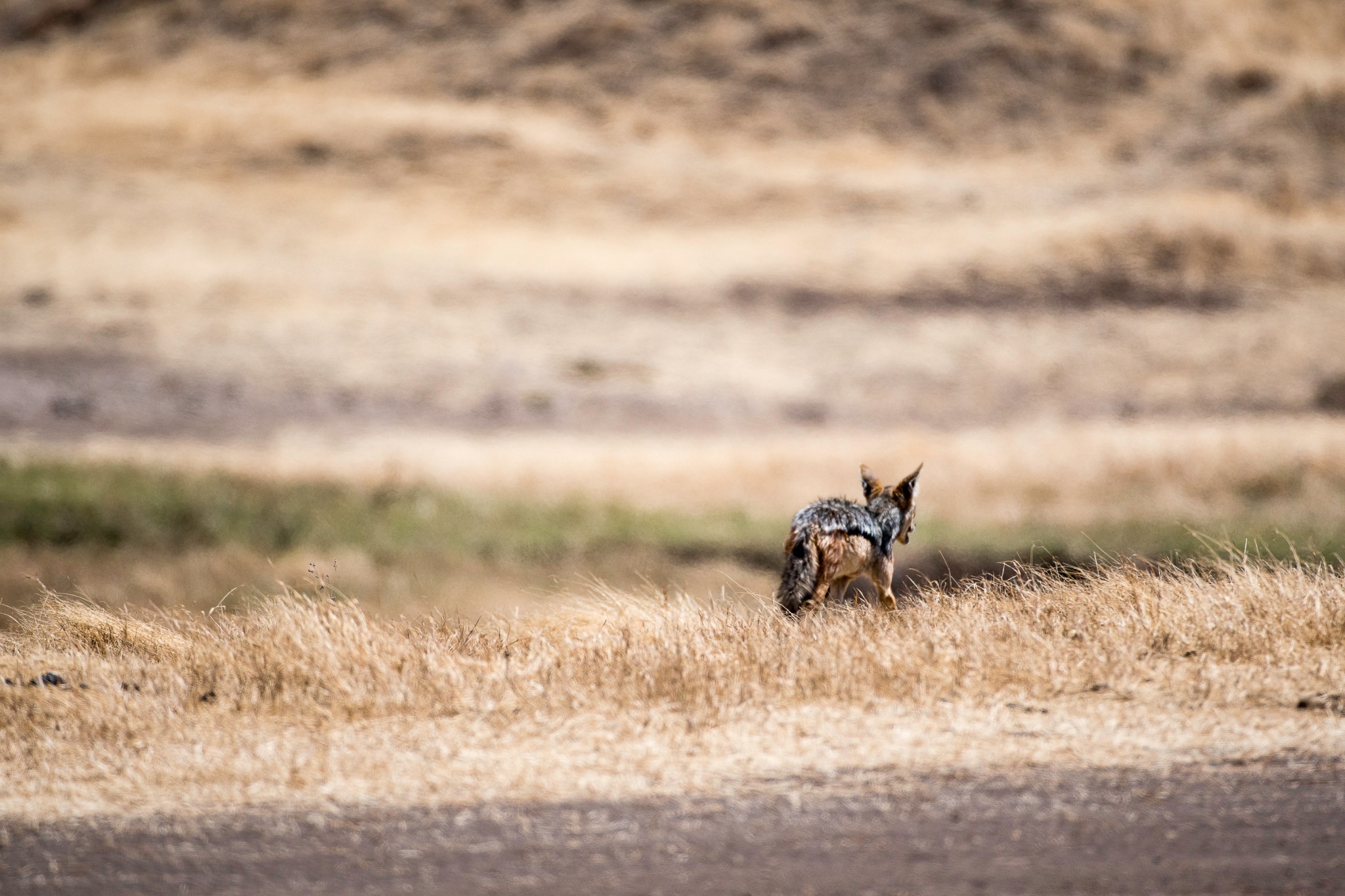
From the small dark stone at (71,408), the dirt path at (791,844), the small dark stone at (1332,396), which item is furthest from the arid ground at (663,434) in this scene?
the small dark stone at (1332,396)

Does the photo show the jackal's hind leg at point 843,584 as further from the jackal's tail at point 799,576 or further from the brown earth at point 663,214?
the brown earth at point 663,214

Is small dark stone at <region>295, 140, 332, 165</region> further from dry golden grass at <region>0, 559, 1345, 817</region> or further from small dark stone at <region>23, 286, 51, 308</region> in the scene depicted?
dry golden grass at <region>0, 559, 1345, 817</region>

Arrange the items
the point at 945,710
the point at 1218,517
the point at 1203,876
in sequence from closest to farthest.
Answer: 1. the point at 1203,876
2. the point at 945,710
3. the point at 1218,517

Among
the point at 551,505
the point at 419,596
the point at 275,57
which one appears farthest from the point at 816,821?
the point at 275,57

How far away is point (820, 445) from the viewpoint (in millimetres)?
31141

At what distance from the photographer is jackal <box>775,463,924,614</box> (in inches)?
303

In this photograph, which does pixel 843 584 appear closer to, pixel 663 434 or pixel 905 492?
pixel 905 492

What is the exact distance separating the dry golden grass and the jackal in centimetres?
23

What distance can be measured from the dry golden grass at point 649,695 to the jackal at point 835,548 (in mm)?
228

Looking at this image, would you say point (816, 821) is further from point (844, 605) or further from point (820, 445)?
point (820, 445)

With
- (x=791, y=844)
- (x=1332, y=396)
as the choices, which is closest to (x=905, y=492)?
(x=791, y=844)

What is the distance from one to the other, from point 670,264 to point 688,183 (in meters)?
6.47

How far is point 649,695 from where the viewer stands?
23.1 ft

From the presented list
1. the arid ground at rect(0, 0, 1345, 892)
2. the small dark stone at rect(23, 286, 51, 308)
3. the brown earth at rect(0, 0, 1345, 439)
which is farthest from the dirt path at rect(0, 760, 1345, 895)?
the small dark stone at rect(23, 286, 51, 308)
